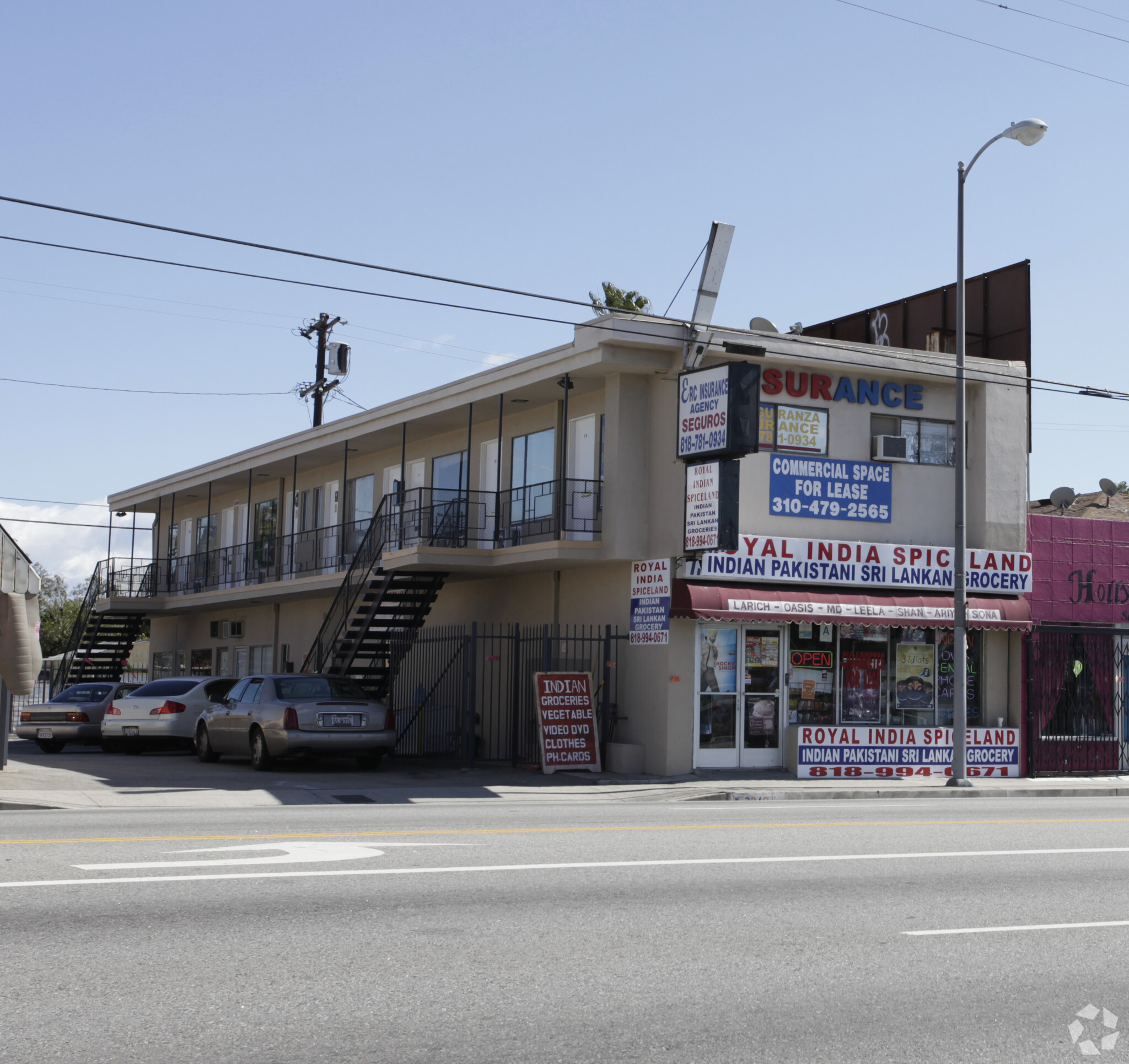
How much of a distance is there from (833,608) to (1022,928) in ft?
45.0

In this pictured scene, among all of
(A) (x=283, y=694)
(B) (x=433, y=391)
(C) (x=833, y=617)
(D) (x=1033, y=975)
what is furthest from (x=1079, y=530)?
(D) (x=1033, y=975)

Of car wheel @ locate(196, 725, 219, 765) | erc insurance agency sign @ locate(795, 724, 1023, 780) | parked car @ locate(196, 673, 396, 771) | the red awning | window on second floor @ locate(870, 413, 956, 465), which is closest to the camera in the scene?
parked car @ locate(196, 673, 396, 771)

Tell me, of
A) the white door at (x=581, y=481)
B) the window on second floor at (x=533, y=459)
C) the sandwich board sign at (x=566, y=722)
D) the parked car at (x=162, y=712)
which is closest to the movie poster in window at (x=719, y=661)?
the sandwich board sign at (x=566, y=722)

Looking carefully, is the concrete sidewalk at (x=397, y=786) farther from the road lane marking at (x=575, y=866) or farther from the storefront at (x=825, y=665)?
the road lane marking at (x=575, y=866)

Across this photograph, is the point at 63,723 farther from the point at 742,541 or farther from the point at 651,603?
the point at 742,541

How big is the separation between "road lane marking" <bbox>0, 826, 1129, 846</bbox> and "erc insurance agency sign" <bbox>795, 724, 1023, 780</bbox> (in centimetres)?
614

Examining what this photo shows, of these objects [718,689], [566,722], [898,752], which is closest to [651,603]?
[718,689]

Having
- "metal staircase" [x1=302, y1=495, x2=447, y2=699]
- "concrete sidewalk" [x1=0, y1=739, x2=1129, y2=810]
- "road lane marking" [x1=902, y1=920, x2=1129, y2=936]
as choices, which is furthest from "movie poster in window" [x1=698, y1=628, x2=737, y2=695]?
"road lane marking" [x1=902, y1=920, x2=1129, y2=936]

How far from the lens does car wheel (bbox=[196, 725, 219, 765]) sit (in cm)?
2244

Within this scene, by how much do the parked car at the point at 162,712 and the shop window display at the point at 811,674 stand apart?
10183mm

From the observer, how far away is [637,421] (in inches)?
872

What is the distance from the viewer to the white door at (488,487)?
25.7 metres

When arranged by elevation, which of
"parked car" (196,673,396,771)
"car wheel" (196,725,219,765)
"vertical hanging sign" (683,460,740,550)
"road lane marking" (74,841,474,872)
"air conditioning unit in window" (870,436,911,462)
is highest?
"air conditioning unit in window" (870,436,911,462)

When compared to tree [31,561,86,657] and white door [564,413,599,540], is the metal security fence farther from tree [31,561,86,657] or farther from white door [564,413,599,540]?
tree [31,561,86,657]
